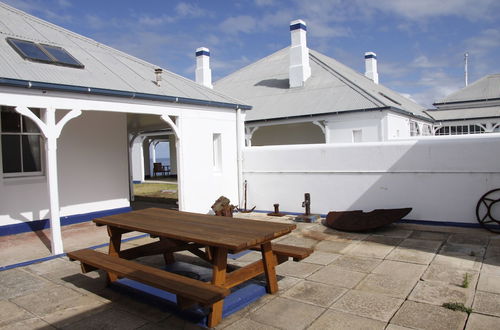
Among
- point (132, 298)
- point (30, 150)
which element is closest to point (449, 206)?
point (132, 298)

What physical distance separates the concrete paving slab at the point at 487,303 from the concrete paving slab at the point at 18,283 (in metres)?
5.10

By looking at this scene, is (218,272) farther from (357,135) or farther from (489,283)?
(357,135)

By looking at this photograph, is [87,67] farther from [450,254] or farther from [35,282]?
[450,254]

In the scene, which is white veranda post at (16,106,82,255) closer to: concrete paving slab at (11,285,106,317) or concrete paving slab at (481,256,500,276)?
concrete paving slab at (11,285,106,317)

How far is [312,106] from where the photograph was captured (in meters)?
16.7

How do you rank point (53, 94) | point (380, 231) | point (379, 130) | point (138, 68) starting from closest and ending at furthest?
point (53, 94)
point (380, 231)
point (138, 68)
point (379, 130)

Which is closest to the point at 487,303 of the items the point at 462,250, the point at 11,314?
the point at 462,250

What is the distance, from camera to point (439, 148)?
8.11 meters

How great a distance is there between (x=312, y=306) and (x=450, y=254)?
3018mm

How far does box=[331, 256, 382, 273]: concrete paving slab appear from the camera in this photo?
17.8 ft

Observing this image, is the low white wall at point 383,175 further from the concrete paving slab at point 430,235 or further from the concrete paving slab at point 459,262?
the concrete paving slab at point 459,262

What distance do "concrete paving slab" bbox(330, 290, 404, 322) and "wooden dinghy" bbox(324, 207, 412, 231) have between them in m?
3.40

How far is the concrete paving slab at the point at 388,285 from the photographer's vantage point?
449 cm

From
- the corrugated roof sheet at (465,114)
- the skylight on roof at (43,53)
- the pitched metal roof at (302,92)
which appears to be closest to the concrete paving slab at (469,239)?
the skylight on roof at (43,53)
